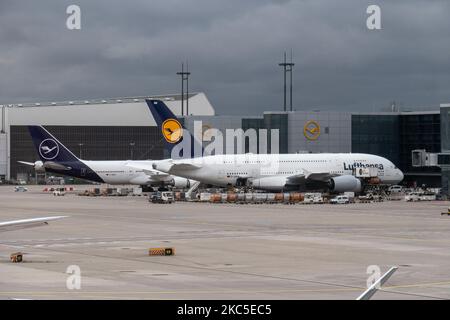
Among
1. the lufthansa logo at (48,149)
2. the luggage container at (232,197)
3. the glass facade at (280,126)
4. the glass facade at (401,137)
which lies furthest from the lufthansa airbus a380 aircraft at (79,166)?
the glass facade at (401,137)

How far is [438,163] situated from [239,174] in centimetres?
2590

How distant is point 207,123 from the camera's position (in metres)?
157

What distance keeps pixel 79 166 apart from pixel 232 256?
322ft

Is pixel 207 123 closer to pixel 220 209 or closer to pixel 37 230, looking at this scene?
pixel 220 209

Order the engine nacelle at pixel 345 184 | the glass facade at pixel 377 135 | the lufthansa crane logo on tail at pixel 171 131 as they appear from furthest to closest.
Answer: the glass facade at pixel 377 135, the engine nacelle at pixel 345 184, the lufthansa crane logo on tail at pixel 171 131

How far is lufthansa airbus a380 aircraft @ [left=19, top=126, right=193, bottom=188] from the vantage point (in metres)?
136

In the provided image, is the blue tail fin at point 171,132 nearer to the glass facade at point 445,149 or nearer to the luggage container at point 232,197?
the luggage container at point 232,197

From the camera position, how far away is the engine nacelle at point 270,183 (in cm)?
11519

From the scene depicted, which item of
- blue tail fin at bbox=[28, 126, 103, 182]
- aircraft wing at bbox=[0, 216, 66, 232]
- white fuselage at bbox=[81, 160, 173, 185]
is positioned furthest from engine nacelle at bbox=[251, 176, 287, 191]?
aircraft wing at bbox=[0, 216, 66, 232]

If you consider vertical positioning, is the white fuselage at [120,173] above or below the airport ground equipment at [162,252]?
above

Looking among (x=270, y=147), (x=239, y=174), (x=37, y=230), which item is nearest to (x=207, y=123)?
(x=270, y=147)

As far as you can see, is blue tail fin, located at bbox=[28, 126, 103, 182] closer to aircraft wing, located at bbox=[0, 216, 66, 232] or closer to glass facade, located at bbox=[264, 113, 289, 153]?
glass facade, located at bbox=[264, 113, 289, 153]

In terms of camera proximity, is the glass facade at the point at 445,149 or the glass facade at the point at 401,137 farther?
the glass facade at the point at 401,137

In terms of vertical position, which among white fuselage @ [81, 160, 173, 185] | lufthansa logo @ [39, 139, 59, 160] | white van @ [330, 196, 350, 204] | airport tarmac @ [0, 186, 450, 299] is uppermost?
lufthansa logo @ [39, 139, 59, 160]
